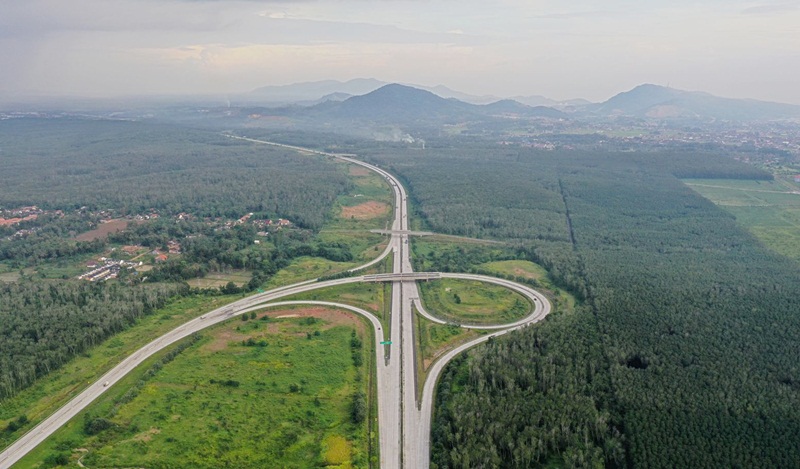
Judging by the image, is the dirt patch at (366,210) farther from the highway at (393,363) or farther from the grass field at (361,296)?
the grass field at (361,296)

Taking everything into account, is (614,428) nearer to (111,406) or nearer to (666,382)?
(666,382)

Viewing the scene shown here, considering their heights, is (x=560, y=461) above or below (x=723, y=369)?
below

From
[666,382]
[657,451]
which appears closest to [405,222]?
[666,382]

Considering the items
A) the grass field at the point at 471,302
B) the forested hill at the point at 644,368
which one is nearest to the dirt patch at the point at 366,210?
the forested hill at the point at 644,368

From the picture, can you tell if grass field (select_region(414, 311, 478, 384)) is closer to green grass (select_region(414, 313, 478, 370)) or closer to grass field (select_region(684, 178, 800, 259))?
green grass (select_region(414, 313, 478, 370))

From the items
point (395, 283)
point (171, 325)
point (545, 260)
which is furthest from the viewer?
point (545, 260)

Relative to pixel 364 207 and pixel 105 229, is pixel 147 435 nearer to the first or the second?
pixel 105 229

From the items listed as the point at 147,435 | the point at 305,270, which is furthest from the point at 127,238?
the point at 147,435
